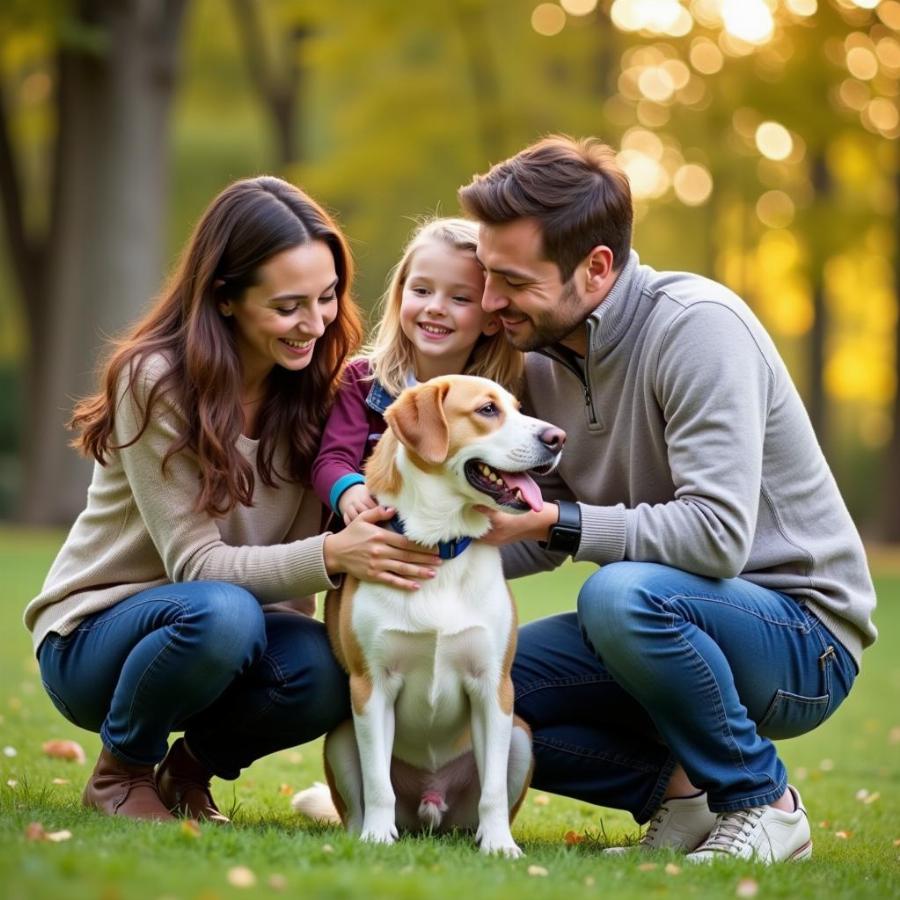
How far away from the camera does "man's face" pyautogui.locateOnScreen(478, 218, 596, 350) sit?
4.43 metres

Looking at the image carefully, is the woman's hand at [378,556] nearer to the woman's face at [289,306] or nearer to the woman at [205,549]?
the woman at [205,549]

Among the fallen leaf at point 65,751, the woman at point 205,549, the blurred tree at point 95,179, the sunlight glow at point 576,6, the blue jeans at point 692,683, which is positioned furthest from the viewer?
the sunlight glow at point 576,6

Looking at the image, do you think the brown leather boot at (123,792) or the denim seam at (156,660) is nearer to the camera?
the denim seam at (156,660)

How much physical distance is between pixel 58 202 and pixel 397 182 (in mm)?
5897

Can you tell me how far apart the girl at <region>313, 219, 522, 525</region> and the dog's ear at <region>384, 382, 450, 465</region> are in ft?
1.38

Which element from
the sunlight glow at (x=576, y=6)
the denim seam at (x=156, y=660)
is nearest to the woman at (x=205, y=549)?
the denim seam at (x=156, y=660)

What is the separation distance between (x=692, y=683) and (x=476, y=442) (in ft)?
3.23

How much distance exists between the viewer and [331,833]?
4125 mm

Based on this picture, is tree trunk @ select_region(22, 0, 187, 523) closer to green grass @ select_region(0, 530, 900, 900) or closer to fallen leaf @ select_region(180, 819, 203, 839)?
green grass @ select_region(0, 530, 900, 900)

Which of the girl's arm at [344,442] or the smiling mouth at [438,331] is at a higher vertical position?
the smiling mouth at [438,331]

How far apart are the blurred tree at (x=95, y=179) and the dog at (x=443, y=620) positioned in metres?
11.9

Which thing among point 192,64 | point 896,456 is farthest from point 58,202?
point 896,456

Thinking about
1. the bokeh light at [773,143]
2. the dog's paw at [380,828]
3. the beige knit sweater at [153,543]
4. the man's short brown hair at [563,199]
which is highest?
the bokeh light at [773,143]

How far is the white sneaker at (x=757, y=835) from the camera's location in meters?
3.95
